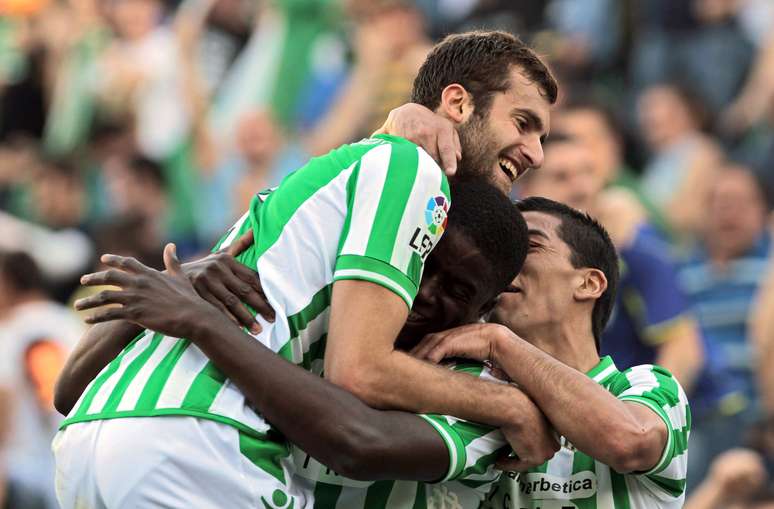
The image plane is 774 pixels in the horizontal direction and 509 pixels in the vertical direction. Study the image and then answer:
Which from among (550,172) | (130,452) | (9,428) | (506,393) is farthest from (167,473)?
(9,428)

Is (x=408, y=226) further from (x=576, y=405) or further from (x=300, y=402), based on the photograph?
(x=576, y=405)

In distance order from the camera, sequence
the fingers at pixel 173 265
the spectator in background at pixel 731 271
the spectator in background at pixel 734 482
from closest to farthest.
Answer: the fingers at pixel 173 265, the spectator in background at pixel 734 482, the spectator in background at pixel 731 271

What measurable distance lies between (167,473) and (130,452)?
4.5 inches

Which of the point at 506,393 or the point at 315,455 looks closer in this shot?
the point at 315,455

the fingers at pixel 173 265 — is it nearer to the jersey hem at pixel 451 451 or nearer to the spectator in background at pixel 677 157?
the jersey hem at pixel 451 451

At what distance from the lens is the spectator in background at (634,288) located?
745 centimetres

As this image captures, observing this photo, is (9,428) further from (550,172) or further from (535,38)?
(535,38)

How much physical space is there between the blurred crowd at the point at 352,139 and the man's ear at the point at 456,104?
3287mm

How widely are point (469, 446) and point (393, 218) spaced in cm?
69

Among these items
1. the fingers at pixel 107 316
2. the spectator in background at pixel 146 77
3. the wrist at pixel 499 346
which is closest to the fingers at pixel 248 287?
the fingers at pixel 107 316

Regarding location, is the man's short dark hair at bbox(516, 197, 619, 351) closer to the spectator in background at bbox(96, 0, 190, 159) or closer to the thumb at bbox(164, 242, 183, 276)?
the thumb at bbox(164, 242, 183, 276)

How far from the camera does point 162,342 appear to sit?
3771mm

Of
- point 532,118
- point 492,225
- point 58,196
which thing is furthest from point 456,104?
point 58,196

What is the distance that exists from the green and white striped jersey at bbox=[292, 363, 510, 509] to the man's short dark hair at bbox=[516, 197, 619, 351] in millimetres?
798
